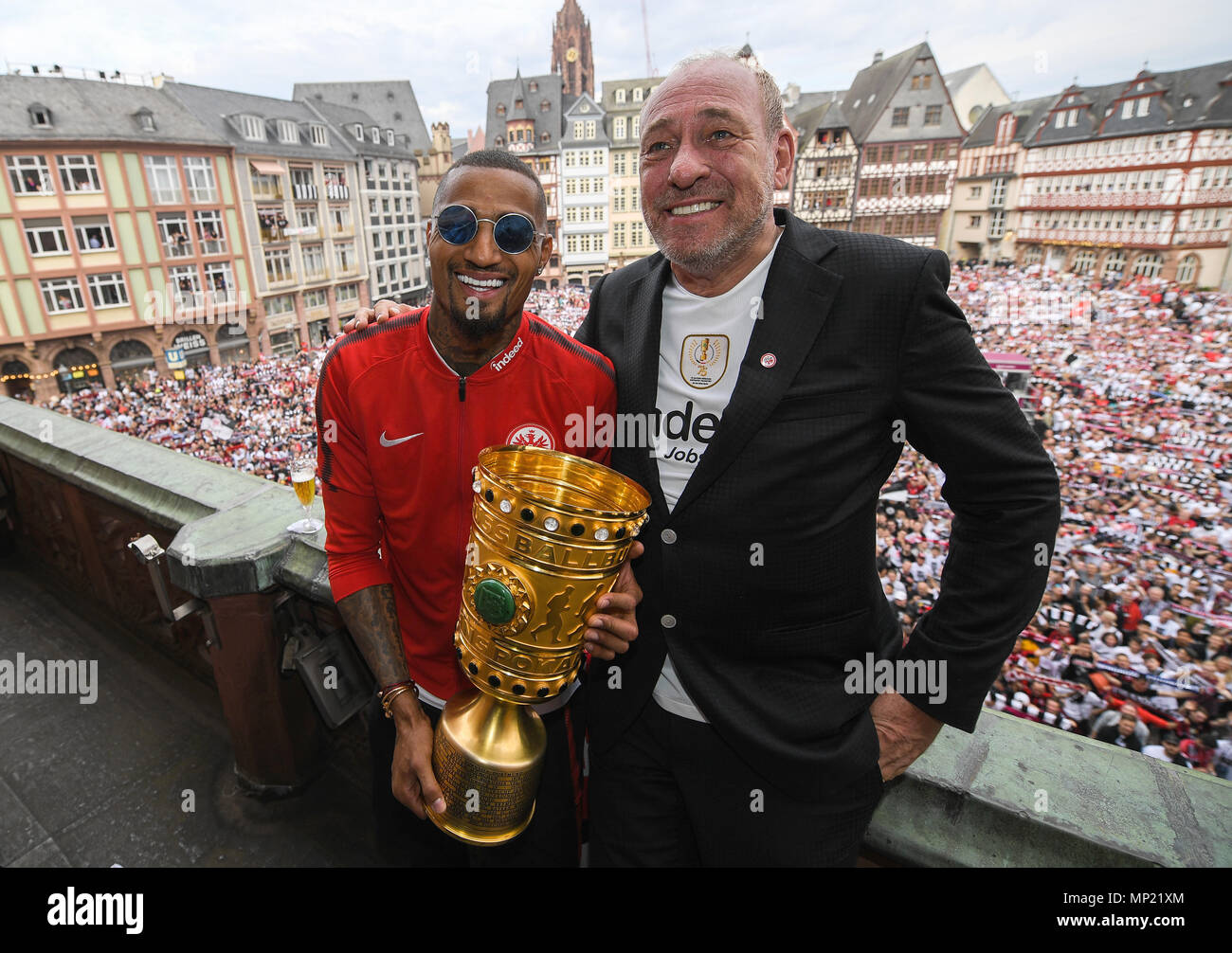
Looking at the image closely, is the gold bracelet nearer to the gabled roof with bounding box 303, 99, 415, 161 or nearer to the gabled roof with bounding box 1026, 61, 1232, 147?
the gabled roof with bounding box 303, 99, 415, 161

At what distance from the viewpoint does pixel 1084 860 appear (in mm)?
1550

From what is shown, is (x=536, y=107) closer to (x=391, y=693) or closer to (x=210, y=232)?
(x=210, y=232)

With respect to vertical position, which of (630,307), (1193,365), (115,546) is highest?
(630,307)

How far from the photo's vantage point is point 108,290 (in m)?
29.6

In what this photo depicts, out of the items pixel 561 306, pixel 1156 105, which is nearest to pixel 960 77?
pixel 1156 105

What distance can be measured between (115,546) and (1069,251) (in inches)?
2148

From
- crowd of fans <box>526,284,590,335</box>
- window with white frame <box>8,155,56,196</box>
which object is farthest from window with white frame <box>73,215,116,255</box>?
crowd of fans <box>526,284,590,335</box>

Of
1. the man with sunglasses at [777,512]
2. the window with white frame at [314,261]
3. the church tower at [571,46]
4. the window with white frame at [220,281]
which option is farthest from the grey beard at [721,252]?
the church tower at [571,46]

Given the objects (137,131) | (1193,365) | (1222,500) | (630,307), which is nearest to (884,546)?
(1222,500)

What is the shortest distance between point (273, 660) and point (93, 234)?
36.5m

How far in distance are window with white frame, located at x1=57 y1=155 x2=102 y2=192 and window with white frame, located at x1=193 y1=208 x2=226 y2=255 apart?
4.17 metres

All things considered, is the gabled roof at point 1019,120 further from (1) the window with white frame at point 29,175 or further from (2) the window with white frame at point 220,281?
(1) the window with white frame at point 29,175

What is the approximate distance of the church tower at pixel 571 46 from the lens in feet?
241
